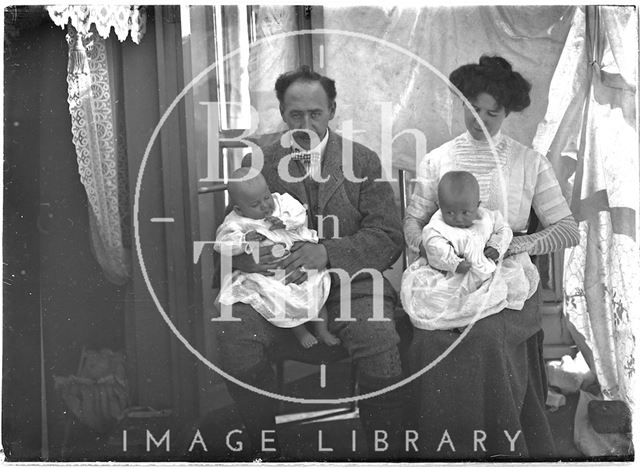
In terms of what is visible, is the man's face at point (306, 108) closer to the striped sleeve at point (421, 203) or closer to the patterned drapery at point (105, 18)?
the striped sleeve at point (421, 203)

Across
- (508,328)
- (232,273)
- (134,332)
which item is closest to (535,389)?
(508,328)

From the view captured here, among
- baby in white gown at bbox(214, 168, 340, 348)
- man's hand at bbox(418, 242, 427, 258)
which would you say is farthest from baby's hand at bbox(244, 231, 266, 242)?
man's hand at bbox(418, 242, 427, 258)

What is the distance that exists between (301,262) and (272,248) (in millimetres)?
120

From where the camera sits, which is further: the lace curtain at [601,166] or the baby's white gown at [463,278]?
the lace curtain at [601,166]

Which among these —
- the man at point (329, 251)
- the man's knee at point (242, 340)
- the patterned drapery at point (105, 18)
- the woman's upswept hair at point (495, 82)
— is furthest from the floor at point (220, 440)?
the patterned drapery at point (105, 18)

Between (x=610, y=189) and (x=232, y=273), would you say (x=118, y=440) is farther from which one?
(x=610, y=189)

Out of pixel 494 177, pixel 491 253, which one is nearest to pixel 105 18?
pixel 494 177

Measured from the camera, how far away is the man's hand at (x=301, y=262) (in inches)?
183

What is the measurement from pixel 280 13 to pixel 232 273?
0.99 metres

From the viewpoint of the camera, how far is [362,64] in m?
4.69

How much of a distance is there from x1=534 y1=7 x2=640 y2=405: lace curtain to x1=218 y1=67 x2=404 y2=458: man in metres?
0.67

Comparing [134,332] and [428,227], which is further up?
[428,227]

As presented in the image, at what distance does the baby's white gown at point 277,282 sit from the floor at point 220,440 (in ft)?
1.27

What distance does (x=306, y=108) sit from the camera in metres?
4.68
